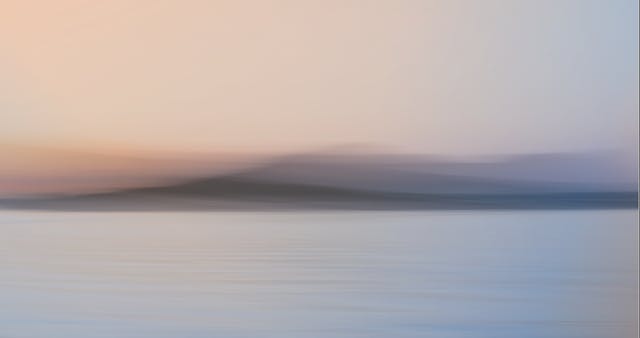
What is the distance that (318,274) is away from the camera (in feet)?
2.98

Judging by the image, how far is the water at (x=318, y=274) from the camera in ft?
2.93

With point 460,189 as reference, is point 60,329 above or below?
below

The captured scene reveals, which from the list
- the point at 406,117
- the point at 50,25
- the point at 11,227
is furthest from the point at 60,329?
the point at 406,117

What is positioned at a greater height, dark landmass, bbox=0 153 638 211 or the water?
dark landmass, bbox=0 153 638 211

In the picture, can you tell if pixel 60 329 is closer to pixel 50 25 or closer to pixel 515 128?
pixel 50 25

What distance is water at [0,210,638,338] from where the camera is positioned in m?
0.89

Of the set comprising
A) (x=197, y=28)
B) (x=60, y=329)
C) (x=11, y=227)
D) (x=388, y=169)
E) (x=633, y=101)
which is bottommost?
(x=60, y=329)

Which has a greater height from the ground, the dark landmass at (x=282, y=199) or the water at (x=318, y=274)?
the dark landmass at (x=282, y=199)

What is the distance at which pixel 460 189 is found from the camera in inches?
34.9

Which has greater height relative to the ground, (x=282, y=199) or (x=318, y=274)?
(x=282, y=199)

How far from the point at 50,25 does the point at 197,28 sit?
24cm

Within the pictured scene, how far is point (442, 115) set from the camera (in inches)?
35.3

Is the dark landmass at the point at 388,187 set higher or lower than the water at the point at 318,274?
higher

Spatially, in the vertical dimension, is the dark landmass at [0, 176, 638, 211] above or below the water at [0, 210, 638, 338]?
above
